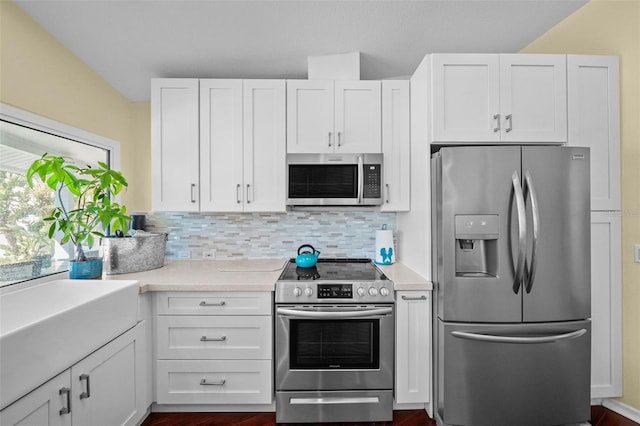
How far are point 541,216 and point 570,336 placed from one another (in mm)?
696

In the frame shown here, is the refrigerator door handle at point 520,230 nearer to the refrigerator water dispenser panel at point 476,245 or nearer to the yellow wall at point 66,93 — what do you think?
the refrigerator water dispenser panel at point 476,245

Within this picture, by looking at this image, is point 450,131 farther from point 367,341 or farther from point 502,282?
point 367,341

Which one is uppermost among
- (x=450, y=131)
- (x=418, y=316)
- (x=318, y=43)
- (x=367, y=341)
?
(x=318, y=43)

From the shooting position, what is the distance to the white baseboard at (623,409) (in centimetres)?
182

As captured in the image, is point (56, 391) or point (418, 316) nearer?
point (56, 391)

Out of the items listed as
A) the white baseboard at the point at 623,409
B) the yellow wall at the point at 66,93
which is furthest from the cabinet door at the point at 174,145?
the white baseboard at the point at 623,409

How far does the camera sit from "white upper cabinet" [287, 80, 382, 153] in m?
2.27

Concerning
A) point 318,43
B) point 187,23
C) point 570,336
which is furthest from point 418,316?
point 187,23

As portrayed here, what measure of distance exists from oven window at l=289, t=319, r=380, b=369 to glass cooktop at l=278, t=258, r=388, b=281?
0.87ft

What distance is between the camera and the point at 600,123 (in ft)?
6.21

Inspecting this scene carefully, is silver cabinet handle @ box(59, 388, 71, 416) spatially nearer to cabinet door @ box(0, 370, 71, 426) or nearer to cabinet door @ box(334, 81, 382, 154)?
cabinet door @ box(0, 370, 71, 426)

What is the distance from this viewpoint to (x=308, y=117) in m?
2.28

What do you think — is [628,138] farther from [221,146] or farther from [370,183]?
[221,146]

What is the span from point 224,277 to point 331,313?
0.76 meters
